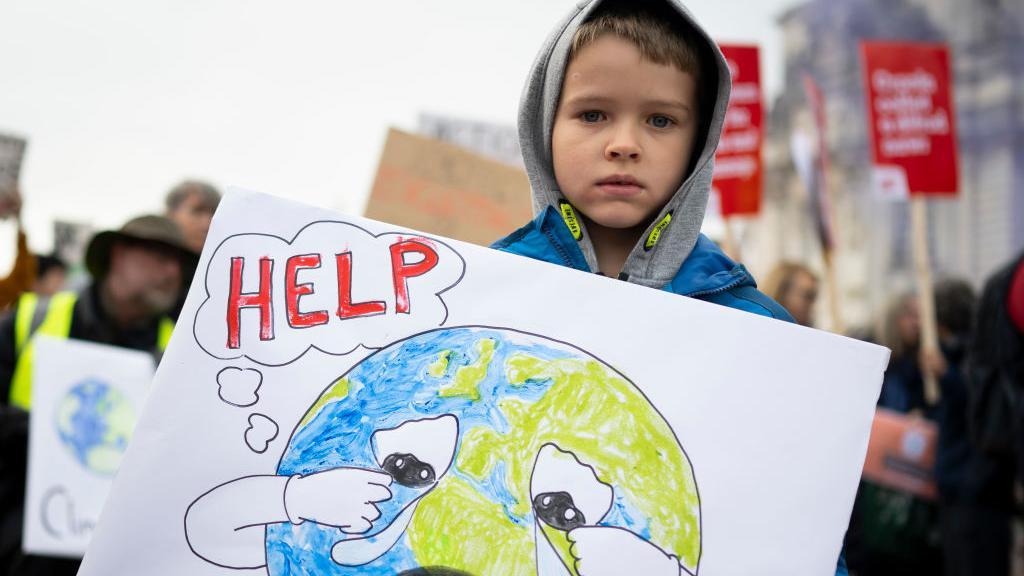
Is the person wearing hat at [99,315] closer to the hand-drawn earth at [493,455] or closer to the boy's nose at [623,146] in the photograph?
the hand-drawn earth at [493,455]

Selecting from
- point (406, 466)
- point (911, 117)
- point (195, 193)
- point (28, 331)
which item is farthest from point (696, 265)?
point (911, 117)

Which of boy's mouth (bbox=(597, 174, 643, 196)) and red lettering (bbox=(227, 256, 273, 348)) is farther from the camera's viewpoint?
boy's mouth (bbox=(597, 174, 643, 196))

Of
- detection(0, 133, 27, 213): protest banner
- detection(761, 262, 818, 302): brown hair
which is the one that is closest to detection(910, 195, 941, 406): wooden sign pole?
detection(761, 262, 818, 302): brown hair

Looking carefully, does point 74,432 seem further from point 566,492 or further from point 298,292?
point 566,492

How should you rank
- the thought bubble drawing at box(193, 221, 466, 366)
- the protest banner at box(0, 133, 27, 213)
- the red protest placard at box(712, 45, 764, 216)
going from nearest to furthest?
the thought bubble drawing at box(193, 221, 466, 366), the red protest placard at box(712, 45, 764, 216), the protest banner at box(0, 133, 27, 213)

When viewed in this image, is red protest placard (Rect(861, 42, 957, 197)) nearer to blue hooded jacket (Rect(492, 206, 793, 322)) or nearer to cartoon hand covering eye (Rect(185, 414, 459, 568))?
blue hooded jacket (Rect(492, 206, 793, 322))

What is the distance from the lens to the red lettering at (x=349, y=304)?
140cm

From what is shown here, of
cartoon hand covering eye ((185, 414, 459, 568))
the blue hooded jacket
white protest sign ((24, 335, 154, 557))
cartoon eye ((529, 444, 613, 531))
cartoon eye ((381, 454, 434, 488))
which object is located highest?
the blue hooded jacket

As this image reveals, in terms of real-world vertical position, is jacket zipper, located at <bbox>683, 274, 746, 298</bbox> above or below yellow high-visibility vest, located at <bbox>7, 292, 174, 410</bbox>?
above

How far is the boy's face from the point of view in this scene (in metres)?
1.49

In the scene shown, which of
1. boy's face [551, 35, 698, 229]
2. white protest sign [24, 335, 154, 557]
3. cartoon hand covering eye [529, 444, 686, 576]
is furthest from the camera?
white protest sign [24, 335, 154, 557]

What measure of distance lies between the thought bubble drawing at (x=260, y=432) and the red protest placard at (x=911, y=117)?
5.08m

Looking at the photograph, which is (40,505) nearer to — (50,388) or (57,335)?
(50,388)

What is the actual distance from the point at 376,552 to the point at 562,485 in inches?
10.1
